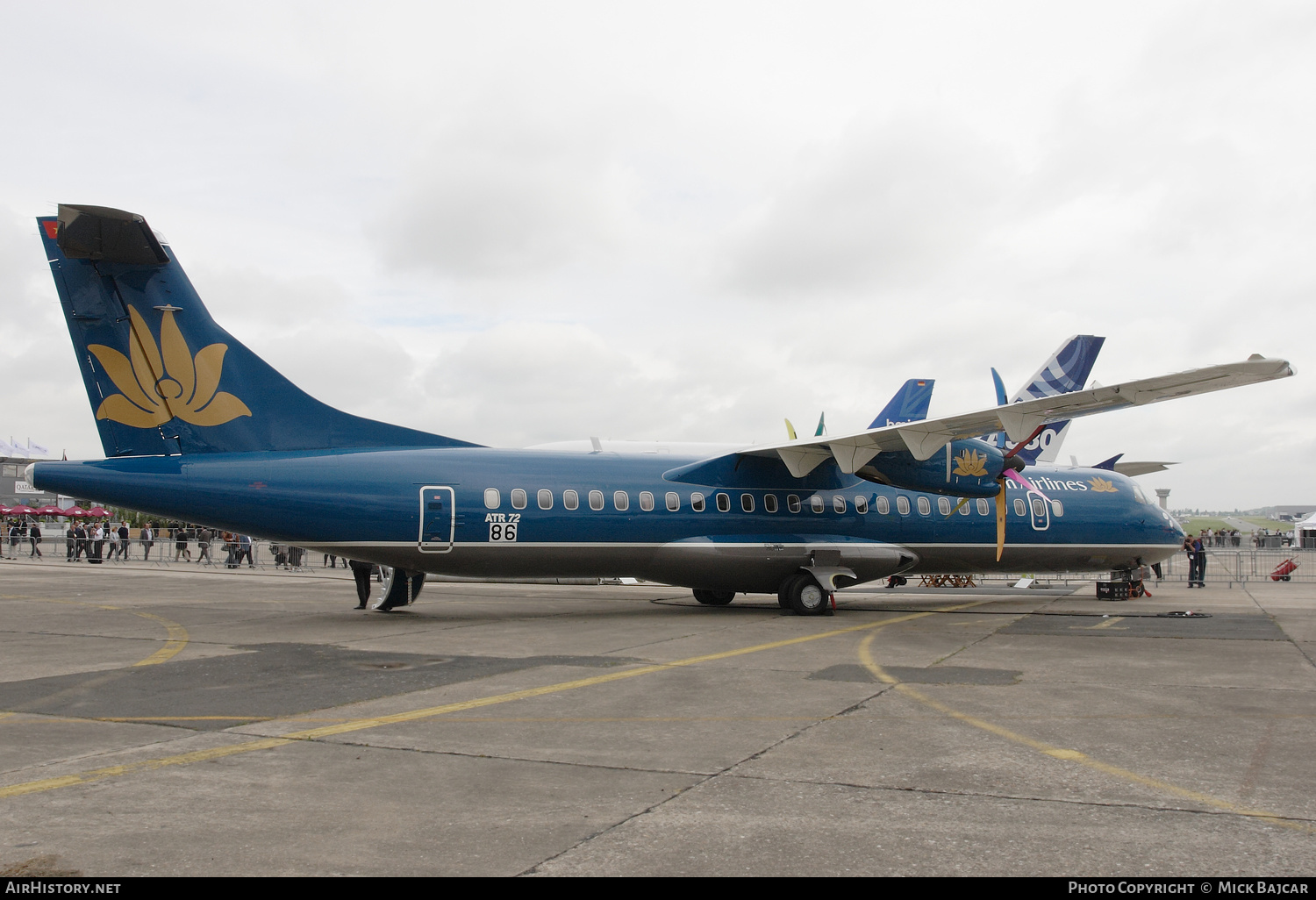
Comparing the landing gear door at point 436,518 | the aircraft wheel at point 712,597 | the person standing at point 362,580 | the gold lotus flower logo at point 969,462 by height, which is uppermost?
the gold lotus flower logo at point 969,462

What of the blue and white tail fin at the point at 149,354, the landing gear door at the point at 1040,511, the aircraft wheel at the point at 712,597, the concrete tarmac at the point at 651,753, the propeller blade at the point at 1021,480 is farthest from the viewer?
the landing gear door at the point at 1040,511

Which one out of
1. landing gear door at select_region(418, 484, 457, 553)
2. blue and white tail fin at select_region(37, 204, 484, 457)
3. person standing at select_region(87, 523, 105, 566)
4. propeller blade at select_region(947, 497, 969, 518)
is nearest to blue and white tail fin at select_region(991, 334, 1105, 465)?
propeller blade at select_region(947, 497, 969, 518)

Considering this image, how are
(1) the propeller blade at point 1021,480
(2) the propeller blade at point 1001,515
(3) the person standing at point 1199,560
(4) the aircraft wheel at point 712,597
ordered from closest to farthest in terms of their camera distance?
(1) the propeller blade at point 1021,480
(2) the propeller blade at point 1001,515
(4) the aircraft wheel at point 712,597
(3) the person standing at point 1199,560

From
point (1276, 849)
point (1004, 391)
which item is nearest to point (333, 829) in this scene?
point (1276, 849)

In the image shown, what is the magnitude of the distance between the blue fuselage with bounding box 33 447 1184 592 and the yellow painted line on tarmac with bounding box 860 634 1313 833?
7.90 metres

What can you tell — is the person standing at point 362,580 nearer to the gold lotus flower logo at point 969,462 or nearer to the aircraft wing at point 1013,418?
the aircraft wing at point 1013,418

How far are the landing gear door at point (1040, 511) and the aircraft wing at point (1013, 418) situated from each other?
14.6ft

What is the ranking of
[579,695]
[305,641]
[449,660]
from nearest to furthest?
[579,695], [449,660], [305,641]

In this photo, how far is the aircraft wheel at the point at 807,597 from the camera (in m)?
18.2

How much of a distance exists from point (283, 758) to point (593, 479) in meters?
11.0

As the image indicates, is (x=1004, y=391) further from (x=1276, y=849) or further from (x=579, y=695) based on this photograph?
(x=1276, y=849)

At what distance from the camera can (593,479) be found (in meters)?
17.3

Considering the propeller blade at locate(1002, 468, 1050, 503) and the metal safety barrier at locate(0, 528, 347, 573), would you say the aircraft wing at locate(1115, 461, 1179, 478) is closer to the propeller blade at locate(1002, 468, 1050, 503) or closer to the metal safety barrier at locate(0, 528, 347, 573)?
the propeller blade at locate(1002, 468, 1050, 503)

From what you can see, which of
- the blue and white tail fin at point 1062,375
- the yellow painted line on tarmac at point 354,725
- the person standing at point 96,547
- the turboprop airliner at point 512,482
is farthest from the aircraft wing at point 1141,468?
the person standing at point 96,547
